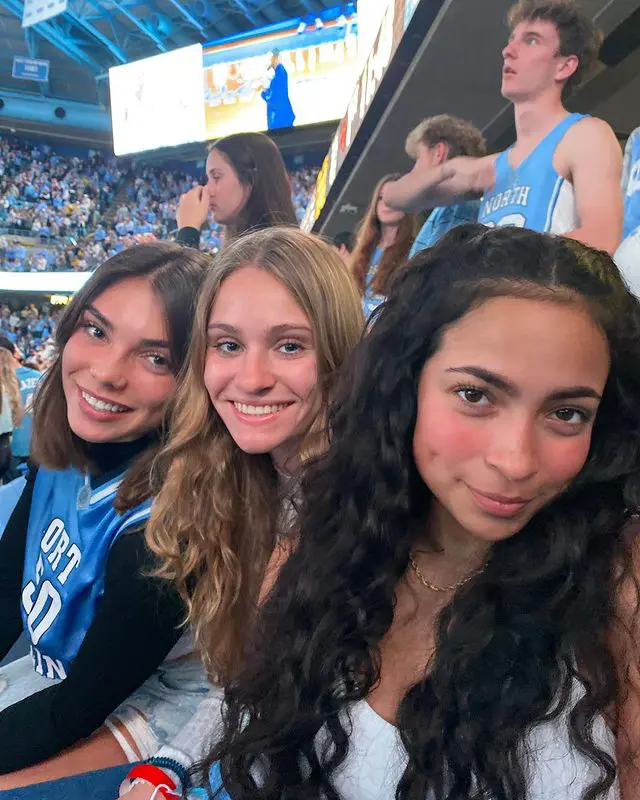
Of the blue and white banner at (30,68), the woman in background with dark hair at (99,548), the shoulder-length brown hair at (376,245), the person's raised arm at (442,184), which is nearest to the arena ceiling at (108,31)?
the blue and white banner at (30,68)

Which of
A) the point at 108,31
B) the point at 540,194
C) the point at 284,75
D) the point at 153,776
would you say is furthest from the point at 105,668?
the point at 108,31

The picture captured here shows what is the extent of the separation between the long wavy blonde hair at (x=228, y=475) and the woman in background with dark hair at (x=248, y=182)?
4.37ft

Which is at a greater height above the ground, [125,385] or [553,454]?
[125,385]

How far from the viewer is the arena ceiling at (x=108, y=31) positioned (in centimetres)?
1264

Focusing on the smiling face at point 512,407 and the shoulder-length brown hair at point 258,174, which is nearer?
the smiling face at point 512,407

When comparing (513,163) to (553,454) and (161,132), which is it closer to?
(553,454)

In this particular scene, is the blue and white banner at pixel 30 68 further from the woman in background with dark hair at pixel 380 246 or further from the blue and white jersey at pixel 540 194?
the blue and white jersey at pixel 540 194

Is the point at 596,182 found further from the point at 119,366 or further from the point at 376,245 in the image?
the point at 376,245

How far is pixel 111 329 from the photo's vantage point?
3.98ft

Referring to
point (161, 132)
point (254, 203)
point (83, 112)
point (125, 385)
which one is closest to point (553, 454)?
point (125, 385)

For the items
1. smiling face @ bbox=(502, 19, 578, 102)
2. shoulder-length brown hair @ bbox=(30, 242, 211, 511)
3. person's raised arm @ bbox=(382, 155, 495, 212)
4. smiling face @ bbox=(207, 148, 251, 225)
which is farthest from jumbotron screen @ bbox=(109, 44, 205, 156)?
shoulder-length brown hair @ bbox=(30, 242, 211, 511)

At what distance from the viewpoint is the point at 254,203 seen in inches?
99.7

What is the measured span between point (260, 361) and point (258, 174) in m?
1.65

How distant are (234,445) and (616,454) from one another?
719mm
